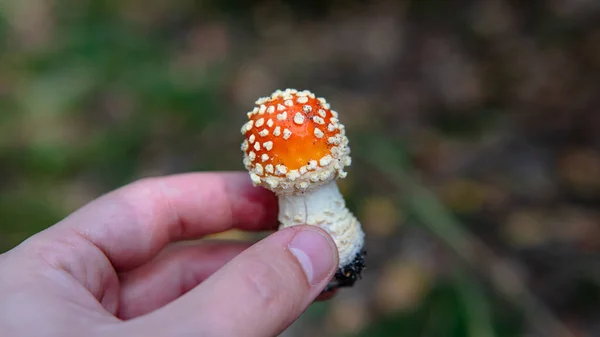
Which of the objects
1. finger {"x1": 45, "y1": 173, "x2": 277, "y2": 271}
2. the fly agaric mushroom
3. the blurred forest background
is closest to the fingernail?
the fly agaric mushroom

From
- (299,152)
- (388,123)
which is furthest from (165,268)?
(388,123)

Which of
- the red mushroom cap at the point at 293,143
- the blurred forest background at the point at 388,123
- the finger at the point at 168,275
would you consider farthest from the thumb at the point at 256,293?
the blurred forest background at the point at 388,123

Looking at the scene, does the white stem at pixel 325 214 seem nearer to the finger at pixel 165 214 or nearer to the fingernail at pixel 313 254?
the fingernail at pixel 313 254

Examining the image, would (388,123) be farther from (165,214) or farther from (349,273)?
(165,214)

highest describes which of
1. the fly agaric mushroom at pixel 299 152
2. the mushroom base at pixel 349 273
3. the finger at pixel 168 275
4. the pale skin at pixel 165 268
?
the fly agaric mushroom at pixel 299 152

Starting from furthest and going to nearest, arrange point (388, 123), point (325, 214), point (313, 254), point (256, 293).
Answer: point (388, 123), point (325, 214), point (313, 254), point (256, 293)

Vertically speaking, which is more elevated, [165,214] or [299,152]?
[299,152]
